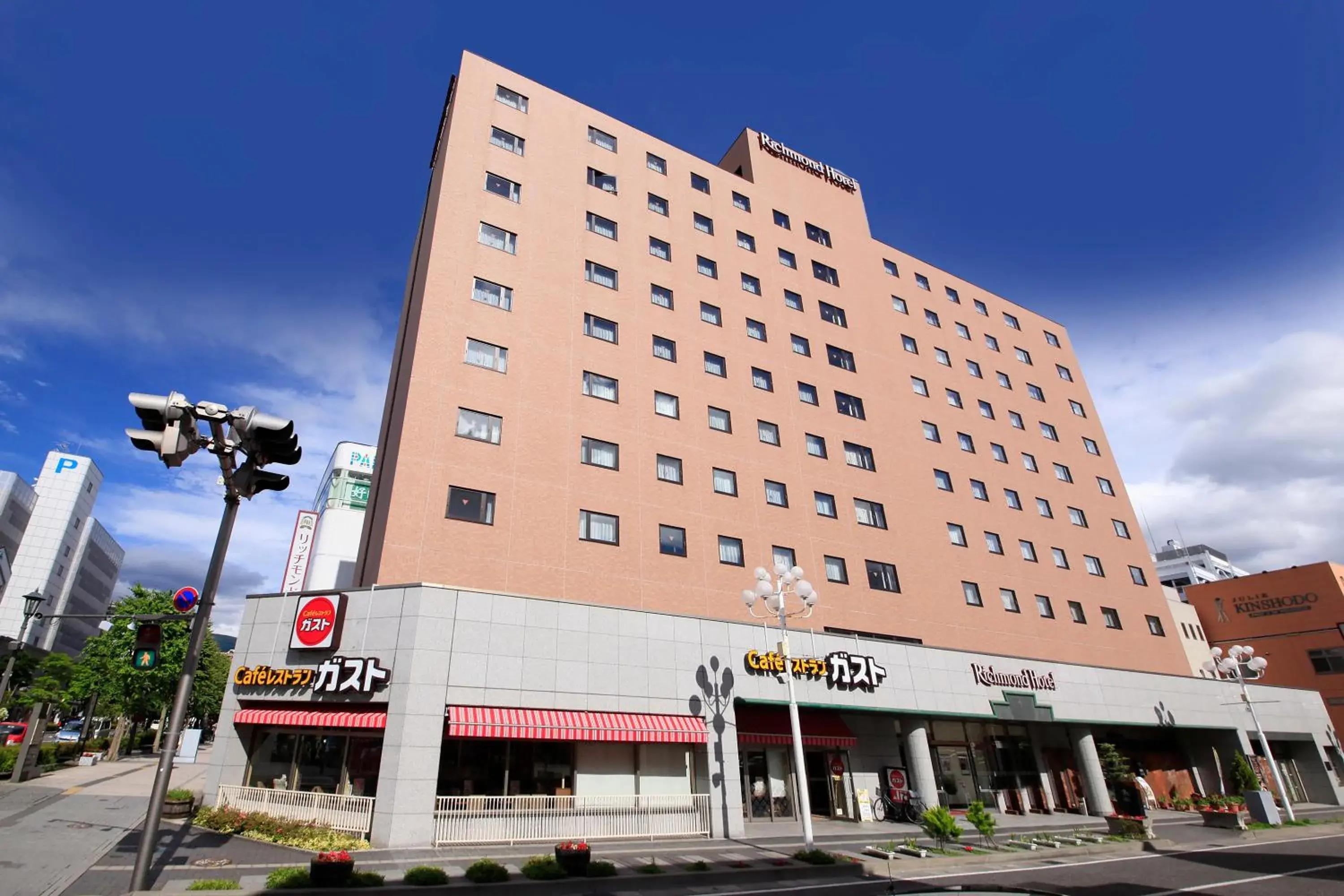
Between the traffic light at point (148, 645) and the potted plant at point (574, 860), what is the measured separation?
928cm

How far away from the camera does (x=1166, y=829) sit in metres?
27.7

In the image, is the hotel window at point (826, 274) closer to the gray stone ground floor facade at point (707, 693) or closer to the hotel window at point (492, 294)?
the hotel window at point (492, 294)

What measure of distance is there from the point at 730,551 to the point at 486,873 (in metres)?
17.5

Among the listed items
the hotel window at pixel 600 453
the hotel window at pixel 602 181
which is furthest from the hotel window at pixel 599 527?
the hotel window at pixel 602 181

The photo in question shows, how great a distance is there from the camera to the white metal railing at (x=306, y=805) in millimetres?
18531

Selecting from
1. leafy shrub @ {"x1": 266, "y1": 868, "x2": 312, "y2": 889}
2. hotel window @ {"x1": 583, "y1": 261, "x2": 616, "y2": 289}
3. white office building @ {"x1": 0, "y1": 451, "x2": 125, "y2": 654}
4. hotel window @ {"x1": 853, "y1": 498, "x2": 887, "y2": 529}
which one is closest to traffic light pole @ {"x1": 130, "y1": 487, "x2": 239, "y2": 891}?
leafy shrub @ {"x1": 266, "y1": 868, "x2": 312, "y2": 889}

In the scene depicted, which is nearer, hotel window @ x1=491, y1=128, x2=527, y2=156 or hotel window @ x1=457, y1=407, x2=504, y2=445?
hotel window @ x1=457, y1=407, x2=504, y2=445

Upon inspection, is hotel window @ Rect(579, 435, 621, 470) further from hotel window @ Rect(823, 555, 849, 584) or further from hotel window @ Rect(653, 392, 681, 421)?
hotel window @ Rect(823, 555, 849, 584)

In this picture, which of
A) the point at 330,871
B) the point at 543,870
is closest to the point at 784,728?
the point at 543,870

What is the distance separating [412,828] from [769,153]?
42715mm

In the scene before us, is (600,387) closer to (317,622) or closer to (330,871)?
(317,622)

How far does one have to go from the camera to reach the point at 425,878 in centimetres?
1369

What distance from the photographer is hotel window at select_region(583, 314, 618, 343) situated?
31156 millimetres

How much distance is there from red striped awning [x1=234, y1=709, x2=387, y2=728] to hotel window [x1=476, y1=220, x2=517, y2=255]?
783 inches
